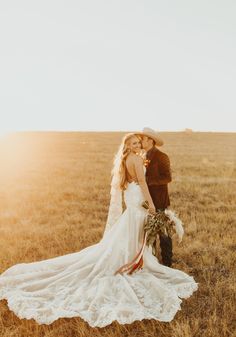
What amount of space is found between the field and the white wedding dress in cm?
15

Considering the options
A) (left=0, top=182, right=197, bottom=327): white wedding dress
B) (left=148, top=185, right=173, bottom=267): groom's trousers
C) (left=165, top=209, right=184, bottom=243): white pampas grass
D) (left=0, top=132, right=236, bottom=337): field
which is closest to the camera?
Answer: (left=0, top=132, right=236, bottom=337): field

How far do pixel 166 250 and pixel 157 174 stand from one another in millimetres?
1492

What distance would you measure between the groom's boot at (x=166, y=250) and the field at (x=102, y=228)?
1.15ft

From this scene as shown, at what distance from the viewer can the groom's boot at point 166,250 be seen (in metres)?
8.32

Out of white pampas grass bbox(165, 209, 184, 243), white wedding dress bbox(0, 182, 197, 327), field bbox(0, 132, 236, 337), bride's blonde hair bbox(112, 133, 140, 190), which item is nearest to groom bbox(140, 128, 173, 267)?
white pampas grass bbox(165, 209, 184, 243)

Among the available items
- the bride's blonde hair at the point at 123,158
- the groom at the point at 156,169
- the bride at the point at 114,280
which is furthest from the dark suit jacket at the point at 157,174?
the bride's blonde hair at the point at 123,158

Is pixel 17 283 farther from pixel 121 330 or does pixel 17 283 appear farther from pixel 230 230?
pixel 230 230

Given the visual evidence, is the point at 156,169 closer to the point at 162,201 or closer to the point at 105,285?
the point at 162,201

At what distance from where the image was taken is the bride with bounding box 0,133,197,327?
6414 millimetres

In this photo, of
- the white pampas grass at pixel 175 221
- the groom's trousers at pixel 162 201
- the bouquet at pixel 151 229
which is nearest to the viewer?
the bouquet at pixel 151 229

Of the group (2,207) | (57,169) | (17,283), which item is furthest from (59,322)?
(57,169)

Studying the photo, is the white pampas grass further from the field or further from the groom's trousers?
the field

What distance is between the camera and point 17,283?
7.43 m

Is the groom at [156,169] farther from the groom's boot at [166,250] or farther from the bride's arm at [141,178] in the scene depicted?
the bride's arm at [141,178]
